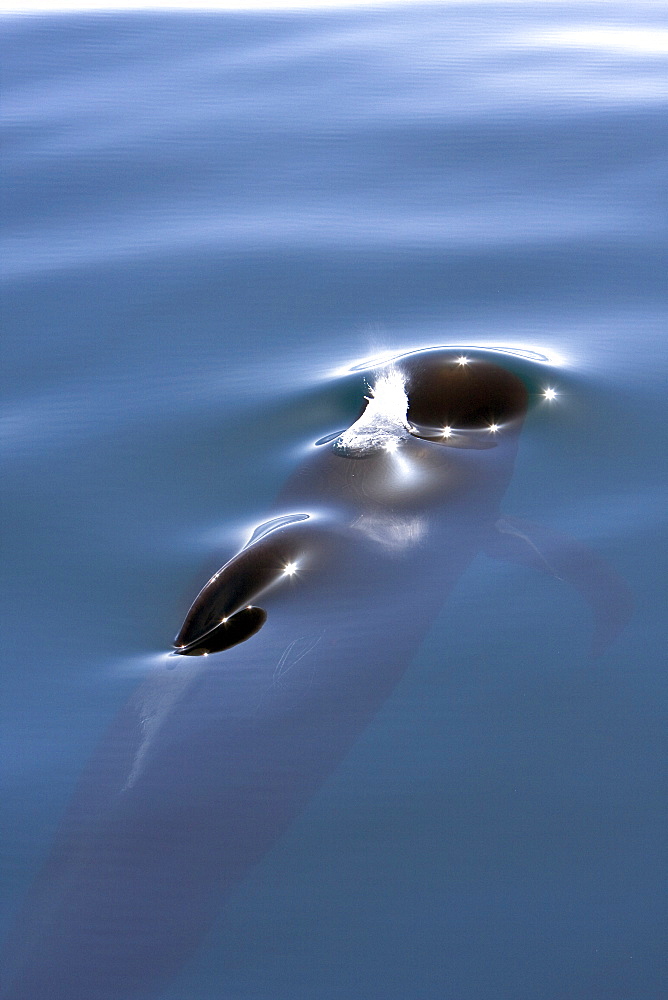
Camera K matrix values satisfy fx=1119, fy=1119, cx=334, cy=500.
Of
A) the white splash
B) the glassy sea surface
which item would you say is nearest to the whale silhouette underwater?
the white splash

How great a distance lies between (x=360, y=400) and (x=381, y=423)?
0.34 meters

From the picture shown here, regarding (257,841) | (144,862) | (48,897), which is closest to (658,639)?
(257,841)

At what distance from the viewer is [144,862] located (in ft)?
15.3

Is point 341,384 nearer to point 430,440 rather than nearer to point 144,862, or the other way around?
point 430,440

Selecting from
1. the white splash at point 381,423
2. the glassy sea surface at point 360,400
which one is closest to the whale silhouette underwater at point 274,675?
the white splash at point 381,423

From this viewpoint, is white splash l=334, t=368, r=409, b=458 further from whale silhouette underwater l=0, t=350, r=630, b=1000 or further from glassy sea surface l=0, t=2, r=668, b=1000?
glassy sea surface l=0, t=2, r=668, b=1000

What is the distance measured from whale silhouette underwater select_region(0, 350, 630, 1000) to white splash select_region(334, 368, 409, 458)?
0.05ft

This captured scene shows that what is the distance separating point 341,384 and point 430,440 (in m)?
0.81

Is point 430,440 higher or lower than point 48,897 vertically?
higher

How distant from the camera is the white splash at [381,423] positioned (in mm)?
7062

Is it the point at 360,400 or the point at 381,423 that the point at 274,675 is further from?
the point at 360,400

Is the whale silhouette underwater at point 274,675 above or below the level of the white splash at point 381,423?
below

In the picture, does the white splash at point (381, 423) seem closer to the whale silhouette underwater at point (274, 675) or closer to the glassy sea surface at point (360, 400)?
the whale silhouette underwater at point (274, 675)

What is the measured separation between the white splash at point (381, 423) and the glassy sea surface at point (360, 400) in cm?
23
